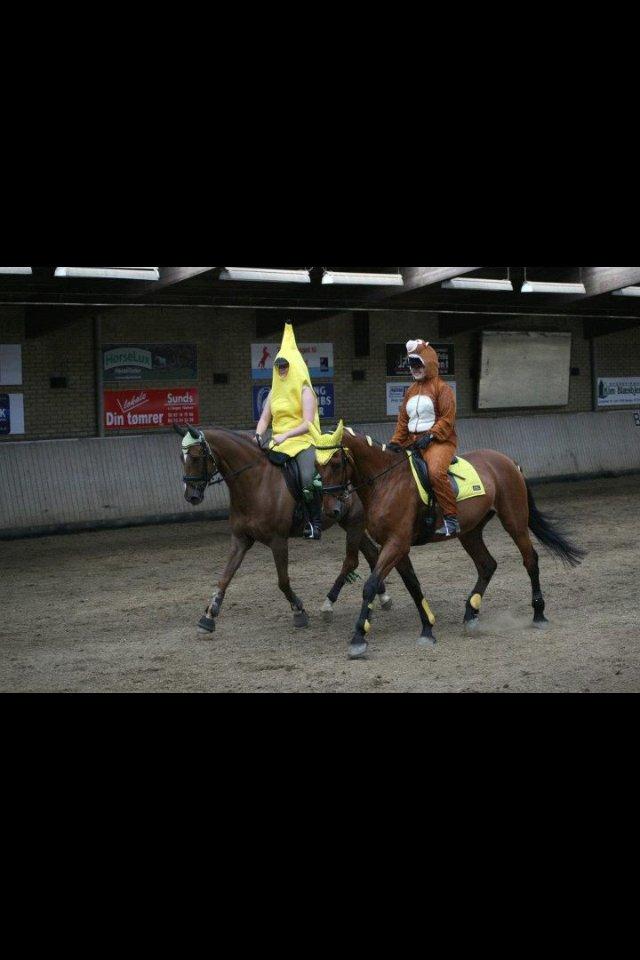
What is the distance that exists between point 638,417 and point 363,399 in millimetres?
7570

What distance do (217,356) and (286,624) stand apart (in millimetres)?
9337

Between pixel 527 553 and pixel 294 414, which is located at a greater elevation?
pixel 294 414

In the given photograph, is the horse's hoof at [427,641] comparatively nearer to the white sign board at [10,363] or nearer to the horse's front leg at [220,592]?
the horse's front leg at [220,592]

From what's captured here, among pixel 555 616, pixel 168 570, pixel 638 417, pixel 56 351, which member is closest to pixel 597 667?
pixel 555 616

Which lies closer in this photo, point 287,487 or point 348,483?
point 348,483

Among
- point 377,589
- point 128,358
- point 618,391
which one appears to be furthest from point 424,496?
point 618,391

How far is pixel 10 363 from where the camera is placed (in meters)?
16.6

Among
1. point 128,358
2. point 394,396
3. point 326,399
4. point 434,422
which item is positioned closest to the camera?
point 434,422

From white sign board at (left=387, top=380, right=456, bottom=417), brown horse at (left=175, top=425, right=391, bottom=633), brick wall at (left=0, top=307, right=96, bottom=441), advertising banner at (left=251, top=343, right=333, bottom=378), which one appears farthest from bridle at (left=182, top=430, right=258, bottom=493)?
white sign board at (left=387, top=380, right=456, bottom=417)

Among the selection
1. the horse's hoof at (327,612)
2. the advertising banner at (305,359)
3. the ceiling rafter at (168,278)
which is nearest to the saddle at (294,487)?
the horse's hoof at (327,612)

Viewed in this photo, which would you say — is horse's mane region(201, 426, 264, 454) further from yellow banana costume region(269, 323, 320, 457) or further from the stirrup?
the stirrup

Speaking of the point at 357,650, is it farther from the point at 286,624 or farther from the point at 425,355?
the point at 425,355

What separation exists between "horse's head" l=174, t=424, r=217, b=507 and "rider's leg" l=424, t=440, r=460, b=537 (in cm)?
203

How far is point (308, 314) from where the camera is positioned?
19422mm
